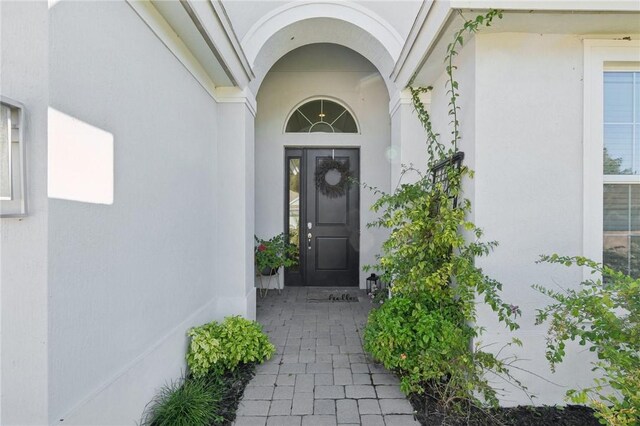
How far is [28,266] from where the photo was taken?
129 cm

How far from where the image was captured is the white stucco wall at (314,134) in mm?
5371

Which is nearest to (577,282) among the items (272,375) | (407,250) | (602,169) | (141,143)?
(602,169)

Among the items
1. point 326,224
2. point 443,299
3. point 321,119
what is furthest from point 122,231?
point 321,119

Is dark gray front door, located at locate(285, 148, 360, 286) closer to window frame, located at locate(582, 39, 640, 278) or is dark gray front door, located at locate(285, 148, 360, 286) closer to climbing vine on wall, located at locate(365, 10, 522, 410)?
climbing vine on wall, located at locate(365, 10, 522, 410)

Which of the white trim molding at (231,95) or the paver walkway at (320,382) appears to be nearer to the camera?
the paver walkway at (320,382)

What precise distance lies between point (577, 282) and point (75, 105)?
3.16 m

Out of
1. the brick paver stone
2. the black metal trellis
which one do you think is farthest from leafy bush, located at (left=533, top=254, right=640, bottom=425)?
the brick paver stone

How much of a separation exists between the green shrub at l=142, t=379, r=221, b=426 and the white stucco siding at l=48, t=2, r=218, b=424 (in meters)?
0.10

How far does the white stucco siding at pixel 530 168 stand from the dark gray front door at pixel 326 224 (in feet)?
10.2

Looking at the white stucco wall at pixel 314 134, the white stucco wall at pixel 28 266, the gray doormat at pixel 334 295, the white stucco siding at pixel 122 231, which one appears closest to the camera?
Answer: the white stucco wall at pixel 28 266

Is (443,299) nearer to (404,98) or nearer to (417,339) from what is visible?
(417,339)

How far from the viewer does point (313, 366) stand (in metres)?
2.92

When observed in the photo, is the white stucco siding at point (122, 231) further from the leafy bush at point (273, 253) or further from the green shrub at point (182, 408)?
the leafy bush at point (273, 253)

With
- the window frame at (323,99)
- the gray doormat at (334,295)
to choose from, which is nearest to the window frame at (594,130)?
the gray doormat at (334,295)
